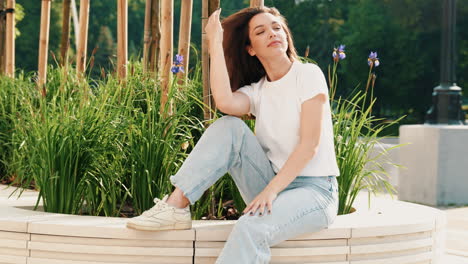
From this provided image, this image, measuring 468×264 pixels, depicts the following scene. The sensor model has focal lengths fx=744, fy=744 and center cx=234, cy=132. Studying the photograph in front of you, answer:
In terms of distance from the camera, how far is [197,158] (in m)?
2.79

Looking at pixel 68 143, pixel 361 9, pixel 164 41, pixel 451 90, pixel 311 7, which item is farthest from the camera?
pixel 361 9

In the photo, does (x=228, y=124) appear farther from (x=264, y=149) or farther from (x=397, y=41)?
(x=397, y=41)

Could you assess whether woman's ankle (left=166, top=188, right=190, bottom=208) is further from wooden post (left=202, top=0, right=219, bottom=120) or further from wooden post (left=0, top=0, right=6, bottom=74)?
wooden post (left=0, top=0, right=6, bottom=74)

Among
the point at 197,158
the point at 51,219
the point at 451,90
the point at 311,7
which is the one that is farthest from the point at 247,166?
the point at 311,7

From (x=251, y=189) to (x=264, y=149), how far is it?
18cm

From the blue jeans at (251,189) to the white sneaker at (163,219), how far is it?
81 mm

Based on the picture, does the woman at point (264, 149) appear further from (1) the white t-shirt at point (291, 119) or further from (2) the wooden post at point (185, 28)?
(2) the wooden post at point (185, 28)

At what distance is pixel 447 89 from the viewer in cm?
727

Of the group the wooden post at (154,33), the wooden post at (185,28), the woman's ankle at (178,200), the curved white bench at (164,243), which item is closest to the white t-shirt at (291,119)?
the curved white bench at (164,243)

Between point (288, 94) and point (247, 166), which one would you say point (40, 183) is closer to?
point (247, 166)

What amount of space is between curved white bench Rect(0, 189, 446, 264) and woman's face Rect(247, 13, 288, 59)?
28.3 inches

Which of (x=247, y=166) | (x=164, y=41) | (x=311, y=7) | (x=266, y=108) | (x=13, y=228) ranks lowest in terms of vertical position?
(x=13, y=228)

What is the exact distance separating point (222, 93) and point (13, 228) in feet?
3.19

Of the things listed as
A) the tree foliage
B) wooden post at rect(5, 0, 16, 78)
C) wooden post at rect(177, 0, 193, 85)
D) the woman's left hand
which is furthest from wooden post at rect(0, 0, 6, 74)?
the tree foliage
